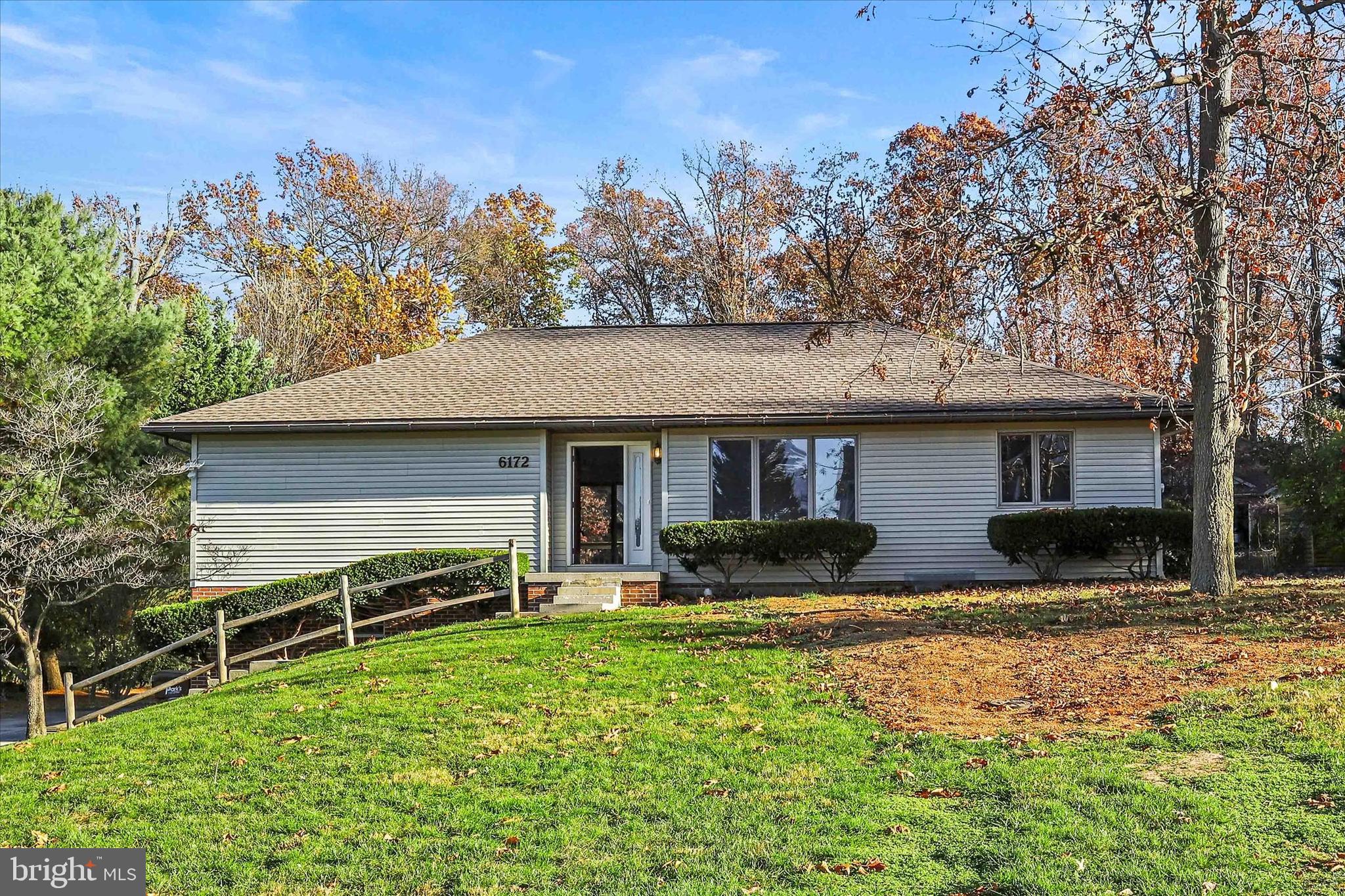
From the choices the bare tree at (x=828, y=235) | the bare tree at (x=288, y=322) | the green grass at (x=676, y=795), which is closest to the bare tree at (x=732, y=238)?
the bare tree at (x=828, y=235)

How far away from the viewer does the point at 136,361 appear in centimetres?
2192

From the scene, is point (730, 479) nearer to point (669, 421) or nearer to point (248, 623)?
point (669, 421)

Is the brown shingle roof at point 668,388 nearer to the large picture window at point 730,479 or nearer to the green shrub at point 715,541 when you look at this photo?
the large picture window at point 730,479

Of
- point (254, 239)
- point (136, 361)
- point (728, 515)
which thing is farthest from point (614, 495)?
point (254, 239)

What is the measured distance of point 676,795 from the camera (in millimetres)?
6832

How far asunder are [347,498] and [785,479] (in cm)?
748

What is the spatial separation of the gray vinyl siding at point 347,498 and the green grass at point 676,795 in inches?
313

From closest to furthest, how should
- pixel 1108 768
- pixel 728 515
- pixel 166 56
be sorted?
pixel 1108 768, pixel 728 515, pixel 166 56

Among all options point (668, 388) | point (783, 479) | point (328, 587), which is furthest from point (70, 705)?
point (783, 479)

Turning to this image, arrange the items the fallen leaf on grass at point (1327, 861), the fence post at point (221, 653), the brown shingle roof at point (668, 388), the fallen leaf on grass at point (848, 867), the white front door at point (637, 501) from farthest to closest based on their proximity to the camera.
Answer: the white front door at point (637, 501), the brown shingle roof at point (668, 388), the fence post at point (221, 653), the fallen leaf on grass at point (848, 867), the fallen leaf on grass at point (1327, 861)

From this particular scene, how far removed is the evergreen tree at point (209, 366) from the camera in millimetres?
24047

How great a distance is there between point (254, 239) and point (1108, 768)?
35.2m

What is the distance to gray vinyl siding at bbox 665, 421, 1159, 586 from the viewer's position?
58.3ft

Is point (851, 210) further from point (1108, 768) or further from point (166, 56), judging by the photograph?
point (1108, 768)
